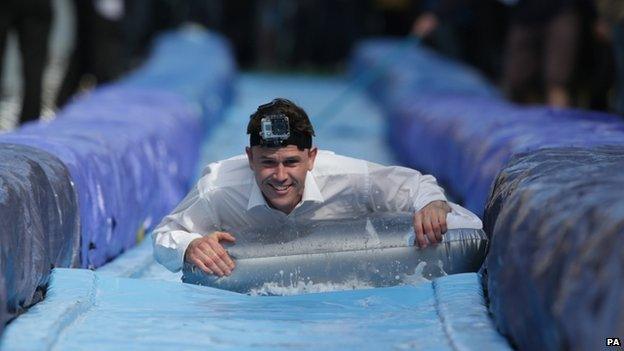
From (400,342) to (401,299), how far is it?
0.57 meters

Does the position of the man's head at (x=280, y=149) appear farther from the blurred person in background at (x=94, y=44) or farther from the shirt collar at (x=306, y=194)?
the blurred person in background at (x=94, y=44)

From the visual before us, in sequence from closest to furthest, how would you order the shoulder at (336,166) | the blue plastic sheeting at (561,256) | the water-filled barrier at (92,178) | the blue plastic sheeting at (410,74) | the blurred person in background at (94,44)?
the blue plastic sheeting at (561,256), the water-filled barrier at (92,178), the shoulder at (336,166), the blue plastic sheeting at (410,74), the blurred person in background at (94,44)

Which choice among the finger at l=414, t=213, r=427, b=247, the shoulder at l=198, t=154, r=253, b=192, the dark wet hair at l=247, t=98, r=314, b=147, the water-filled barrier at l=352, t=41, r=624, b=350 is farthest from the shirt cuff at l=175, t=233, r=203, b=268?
the water-filled barrier at l=352, t=41, r=624, b=350

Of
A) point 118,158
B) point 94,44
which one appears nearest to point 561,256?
point 118,158

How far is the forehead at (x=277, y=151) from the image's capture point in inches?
179

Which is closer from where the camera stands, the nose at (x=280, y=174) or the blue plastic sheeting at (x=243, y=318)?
the blue plastic sheeting at (x=243, y=318)

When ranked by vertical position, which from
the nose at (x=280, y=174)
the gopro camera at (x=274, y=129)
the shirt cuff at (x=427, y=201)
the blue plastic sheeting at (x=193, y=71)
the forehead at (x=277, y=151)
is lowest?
the blue plastic sheeting at (x=193, y=71)

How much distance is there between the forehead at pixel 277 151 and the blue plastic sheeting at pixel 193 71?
503 centimetres

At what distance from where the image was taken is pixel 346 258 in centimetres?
459

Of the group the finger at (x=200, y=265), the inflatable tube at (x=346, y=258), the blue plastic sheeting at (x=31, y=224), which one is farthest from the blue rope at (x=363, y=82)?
the finger at (x=200, y=265)

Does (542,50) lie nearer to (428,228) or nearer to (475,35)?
(428,228)

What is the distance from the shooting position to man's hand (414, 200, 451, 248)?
457 cm

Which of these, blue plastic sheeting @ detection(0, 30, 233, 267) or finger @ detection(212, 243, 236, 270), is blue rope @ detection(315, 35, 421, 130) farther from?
finger @ detection(212, 243, 236, 270)

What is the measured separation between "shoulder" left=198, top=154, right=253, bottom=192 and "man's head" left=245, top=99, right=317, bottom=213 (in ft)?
0.34
